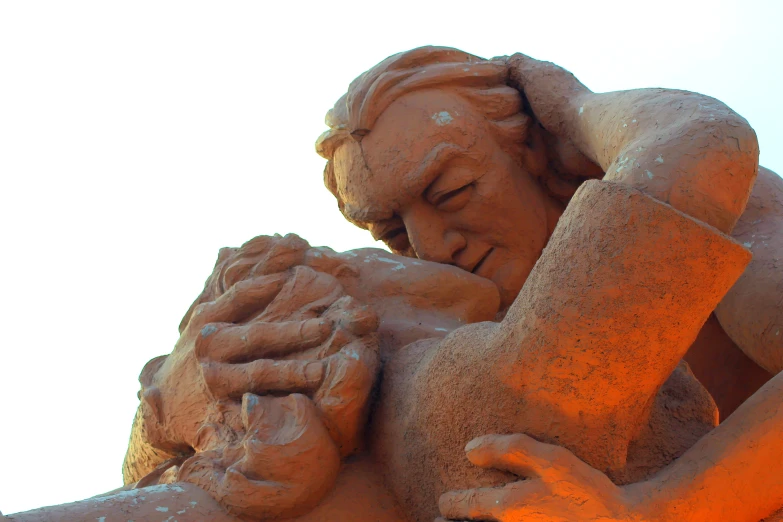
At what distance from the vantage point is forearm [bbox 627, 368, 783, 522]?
1634 mm

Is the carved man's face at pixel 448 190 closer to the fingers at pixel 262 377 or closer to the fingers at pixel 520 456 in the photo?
the fingers at pixel 262 377

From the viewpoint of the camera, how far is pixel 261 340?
2.24 metres

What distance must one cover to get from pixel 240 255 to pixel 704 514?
134cm

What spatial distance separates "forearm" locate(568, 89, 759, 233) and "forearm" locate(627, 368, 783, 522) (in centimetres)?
37

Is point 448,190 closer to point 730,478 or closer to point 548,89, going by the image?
point 548,89

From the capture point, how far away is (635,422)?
1776 millimetres

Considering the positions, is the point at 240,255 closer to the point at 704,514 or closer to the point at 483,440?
the point at 483,440

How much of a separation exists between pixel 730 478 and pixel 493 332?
1.65 feet

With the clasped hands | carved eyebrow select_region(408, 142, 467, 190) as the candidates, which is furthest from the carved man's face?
the clasped hands

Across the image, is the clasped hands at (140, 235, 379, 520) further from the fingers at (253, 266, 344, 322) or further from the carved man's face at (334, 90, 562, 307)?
the carved man's face at (334, 90, 562, 307)

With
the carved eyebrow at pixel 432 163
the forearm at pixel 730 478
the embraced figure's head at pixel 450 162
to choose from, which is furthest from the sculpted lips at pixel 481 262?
the forearm at pixel 730 478

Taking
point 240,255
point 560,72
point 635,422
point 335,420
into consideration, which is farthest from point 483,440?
point 560,72

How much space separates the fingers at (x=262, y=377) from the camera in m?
2.13

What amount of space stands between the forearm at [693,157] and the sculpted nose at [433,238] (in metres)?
0.77
